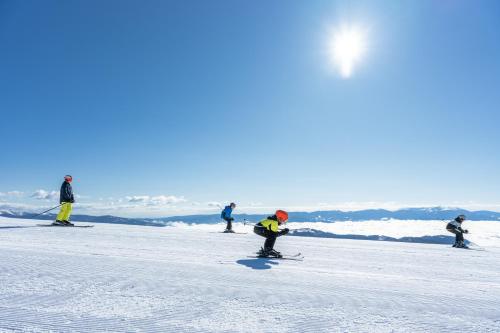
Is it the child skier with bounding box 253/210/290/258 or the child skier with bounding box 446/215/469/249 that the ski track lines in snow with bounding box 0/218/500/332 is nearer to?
the child skier with bounding box 253/210/290/258

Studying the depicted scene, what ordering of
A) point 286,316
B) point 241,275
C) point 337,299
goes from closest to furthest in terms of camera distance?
1. point 286,316
2. point 337,299
3. point 241,275

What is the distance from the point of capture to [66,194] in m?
15.6

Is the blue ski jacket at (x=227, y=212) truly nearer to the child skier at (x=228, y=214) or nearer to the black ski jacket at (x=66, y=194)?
the child skier at (x=228, y=214)

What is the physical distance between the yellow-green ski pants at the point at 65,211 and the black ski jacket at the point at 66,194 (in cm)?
26

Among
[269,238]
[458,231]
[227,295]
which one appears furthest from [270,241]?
[458,231]

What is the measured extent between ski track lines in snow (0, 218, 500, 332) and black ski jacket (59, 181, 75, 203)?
27.0 feet

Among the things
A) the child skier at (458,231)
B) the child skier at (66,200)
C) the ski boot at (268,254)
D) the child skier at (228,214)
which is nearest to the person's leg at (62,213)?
the child skier at (66,200)

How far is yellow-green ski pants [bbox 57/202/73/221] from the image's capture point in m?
15.4

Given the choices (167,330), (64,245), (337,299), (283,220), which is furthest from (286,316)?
(64,245)

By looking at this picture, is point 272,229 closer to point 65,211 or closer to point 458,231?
point 65,211

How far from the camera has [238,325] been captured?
3.61 meters

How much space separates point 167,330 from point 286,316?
1.47 meters

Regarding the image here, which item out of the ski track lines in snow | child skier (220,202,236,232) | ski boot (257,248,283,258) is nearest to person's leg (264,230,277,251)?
ski boot (257,248,283,258)

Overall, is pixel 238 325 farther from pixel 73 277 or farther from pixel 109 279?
pixel 73 277
